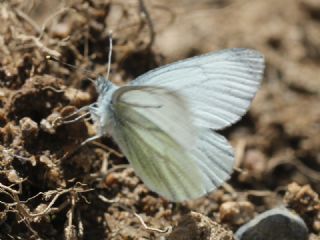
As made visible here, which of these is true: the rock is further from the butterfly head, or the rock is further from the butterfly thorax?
the butterfly head

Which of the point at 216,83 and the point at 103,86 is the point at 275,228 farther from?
the point at 103,86

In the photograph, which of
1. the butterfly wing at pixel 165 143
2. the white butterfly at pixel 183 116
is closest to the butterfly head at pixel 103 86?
the white butterfly at pixel 183 116

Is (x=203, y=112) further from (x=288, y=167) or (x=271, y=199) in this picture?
(x=288, y=167)

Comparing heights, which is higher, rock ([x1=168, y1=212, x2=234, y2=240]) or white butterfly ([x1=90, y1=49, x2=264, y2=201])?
white butterfly ([x1=90, y1=49, x2=264, y2=201])

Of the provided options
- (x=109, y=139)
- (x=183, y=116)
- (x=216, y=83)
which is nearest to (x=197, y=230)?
(x=183, y=116)

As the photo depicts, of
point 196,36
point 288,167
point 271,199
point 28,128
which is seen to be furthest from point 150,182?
point 196,36

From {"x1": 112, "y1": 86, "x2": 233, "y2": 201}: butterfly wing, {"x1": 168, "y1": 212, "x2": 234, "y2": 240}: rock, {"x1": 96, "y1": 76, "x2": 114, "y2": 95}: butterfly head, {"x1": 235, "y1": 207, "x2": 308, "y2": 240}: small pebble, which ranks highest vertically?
{"x1": 96, "y1": 76, "x2": 114, "y2": 95}: butterfly head

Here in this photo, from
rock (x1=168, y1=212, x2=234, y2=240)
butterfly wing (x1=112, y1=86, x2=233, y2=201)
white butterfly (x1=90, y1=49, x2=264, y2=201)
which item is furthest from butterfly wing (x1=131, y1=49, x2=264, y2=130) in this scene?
rock (x1=168, y1=212, x2=234, y2=240)
